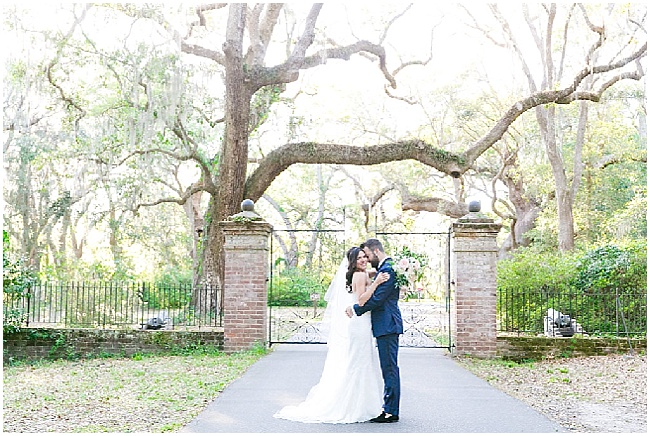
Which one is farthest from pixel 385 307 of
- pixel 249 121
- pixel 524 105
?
pixel 249 121

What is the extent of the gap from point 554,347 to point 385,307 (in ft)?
19.2

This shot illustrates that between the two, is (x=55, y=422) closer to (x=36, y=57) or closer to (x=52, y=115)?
(x=36, y=57)

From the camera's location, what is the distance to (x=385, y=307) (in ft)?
23.3

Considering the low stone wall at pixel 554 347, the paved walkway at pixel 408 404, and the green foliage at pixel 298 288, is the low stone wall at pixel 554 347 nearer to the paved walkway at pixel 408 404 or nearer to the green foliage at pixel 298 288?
the paved walkway at pixel 408 404

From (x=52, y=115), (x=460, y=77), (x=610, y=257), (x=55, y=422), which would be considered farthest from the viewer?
(x=460, y=77)

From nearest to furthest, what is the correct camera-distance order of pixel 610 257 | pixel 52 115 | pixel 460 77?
pixel 610 257, pixel 52 115, pixel 460 77

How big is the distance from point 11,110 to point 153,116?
7.07 metres

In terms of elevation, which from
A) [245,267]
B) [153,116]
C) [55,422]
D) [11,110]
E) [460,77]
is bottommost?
[55,422]

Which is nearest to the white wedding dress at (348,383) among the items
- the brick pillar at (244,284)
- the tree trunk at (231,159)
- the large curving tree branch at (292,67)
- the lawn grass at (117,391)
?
the lawn grass at (117,391)

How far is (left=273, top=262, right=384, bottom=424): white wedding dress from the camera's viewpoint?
6965 millimetres

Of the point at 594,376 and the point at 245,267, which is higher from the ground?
the point at 245,267

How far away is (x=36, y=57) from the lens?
16.2 m

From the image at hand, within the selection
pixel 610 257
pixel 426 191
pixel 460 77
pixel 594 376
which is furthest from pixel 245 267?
pixel 426 191

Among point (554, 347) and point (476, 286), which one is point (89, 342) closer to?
point (476, 286)
